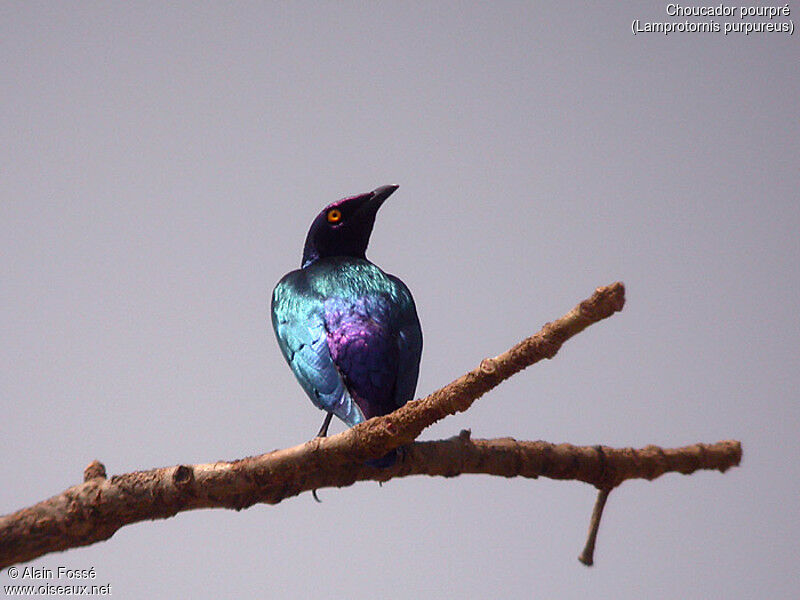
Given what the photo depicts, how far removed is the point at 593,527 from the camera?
249 centimetres

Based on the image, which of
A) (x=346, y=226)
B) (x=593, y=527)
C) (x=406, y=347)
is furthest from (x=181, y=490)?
(x=346, y=226)

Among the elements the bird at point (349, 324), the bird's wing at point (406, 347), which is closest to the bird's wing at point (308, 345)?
the bird at point (349, 324)

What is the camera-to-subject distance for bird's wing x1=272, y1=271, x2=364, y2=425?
2348 millimetres

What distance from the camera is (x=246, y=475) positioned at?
2000 millimetres

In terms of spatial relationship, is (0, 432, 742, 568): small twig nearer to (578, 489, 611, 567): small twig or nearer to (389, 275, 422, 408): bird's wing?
(389, 275, 422, 408): bird's wing

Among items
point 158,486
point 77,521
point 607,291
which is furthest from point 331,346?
point 607,291

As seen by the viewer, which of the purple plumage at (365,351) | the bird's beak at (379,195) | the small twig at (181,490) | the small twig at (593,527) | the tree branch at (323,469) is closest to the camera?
the tree branch at (323,469)

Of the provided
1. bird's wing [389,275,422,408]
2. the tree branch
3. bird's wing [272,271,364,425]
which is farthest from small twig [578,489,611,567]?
bird's wing [272,271,364,425]

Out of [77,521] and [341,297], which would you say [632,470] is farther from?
[77,521]

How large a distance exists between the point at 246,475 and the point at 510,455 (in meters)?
0.74

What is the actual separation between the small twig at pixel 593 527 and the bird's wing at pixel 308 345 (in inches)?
31.2

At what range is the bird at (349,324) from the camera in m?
2.33

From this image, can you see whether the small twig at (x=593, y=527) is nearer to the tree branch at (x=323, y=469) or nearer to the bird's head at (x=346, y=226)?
the tree branch at (x=323, y=469)

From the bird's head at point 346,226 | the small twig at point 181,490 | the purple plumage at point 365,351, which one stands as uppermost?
the bird's head at point 346,226
